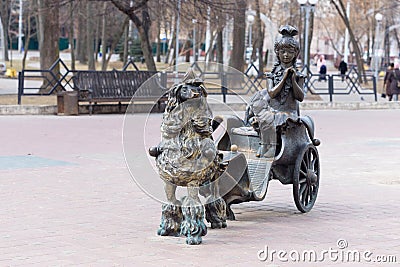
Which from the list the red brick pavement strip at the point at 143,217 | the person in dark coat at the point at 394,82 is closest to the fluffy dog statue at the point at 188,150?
the red brick pavement strip at the point at 143,217

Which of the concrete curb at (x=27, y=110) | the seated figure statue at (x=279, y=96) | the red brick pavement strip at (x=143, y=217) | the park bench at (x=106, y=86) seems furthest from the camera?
the park bench at (x=106, y=86)

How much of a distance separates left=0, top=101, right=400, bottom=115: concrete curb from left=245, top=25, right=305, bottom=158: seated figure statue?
1.69 ft

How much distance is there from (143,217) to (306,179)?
1.71 m

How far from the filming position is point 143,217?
8.52 m

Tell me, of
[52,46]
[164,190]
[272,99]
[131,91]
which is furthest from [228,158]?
[52,46]

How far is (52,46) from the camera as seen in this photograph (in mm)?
28219

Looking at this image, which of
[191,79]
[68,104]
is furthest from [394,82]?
[191,79]

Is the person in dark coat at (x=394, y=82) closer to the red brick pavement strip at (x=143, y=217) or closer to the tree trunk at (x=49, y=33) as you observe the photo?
the tree trunk at (x=49, y=33)

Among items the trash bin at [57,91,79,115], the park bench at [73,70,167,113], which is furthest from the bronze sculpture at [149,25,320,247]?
the trash bin at [57,91,79,115]

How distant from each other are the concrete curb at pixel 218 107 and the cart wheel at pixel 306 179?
105cm

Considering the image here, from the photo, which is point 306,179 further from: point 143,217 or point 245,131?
point 143,217

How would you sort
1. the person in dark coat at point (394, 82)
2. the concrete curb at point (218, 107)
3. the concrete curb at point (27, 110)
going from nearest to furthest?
the concrete curb at point (218, 107) → the concrete curb at point (27, 110) → the person in dark coat at point (394, 82)

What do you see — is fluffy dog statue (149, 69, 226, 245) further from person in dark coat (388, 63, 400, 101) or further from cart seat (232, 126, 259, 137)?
person in dark coat (388, 63, 400, 101)

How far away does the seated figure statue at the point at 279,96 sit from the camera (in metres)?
8.73
